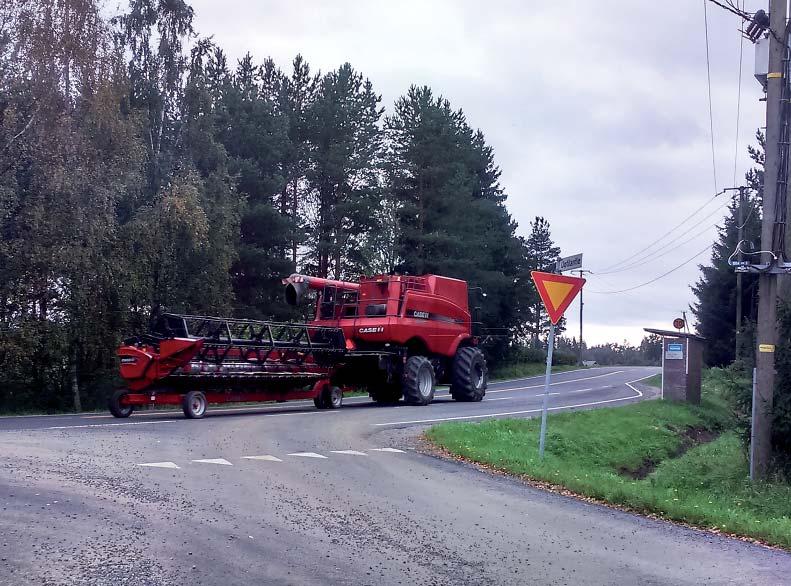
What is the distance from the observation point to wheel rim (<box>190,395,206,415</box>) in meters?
20.0

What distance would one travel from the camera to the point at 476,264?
5016 cm

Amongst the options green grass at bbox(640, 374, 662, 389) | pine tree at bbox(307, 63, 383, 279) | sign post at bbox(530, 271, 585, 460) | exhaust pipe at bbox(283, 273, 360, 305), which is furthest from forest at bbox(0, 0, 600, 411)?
sign post at bbox(530, 271, 585, 460)

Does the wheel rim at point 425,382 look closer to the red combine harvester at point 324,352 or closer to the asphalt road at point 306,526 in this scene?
the red combine harvester at point 324,352

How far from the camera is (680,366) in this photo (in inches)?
1286

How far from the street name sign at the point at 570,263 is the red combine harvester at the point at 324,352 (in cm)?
914

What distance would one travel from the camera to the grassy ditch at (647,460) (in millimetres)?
10867

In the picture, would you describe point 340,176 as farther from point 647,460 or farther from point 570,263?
point 570,263

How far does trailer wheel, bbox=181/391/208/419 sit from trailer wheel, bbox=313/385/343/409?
180 inches

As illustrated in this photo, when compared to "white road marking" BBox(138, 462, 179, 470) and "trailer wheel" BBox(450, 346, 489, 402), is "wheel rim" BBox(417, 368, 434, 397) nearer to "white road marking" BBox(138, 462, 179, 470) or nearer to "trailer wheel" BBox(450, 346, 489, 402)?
"trailer wheel" BBox(450, 346, 489, 402)

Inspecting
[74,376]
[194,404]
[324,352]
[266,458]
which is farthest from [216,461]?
[74,376]

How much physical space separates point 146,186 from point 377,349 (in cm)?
1374

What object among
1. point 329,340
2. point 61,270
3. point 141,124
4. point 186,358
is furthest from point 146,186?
point 186,358

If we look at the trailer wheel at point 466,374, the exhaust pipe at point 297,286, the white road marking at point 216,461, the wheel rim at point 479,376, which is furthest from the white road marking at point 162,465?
the wheel rim at point 479,376

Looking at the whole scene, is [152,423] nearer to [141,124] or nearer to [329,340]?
[329,340]
